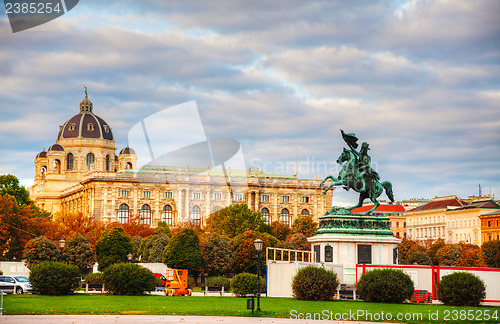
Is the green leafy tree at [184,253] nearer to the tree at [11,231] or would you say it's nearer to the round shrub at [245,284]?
the tree at [11,231]

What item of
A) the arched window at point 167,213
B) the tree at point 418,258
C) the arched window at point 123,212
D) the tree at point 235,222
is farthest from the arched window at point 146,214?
the tree at point 418,258

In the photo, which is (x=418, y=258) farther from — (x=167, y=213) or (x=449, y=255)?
(x=167, y=213)

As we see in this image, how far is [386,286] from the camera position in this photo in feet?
111

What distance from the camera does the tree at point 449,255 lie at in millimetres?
86425

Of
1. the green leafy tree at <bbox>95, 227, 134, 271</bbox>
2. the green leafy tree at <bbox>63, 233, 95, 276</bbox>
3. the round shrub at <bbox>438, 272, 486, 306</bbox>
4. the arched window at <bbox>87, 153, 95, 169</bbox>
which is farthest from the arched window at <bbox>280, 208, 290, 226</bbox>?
the round shrub at <bbox>438, 272, 486, 306</bbox>

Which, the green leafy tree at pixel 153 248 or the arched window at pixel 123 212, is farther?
the arched window at pixel 123 212

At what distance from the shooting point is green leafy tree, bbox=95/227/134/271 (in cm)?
6706

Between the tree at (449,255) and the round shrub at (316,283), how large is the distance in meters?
53.8

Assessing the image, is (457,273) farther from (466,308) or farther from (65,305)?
(65,305)

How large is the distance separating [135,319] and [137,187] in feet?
374

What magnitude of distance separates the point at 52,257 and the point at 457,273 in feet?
120

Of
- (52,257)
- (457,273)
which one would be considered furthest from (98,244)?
(457,273)

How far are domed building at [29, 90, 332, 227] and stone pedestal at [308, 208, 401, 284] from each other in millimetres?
91696

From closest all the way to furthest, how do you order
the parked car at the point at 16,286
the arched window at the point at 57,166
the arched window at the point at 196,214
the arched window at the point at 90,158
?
the parked car at the point at 16,286 < the arched window at the point at 196,214 < the arched window at the point at 90,158 < the arched window at the point at 57,166
